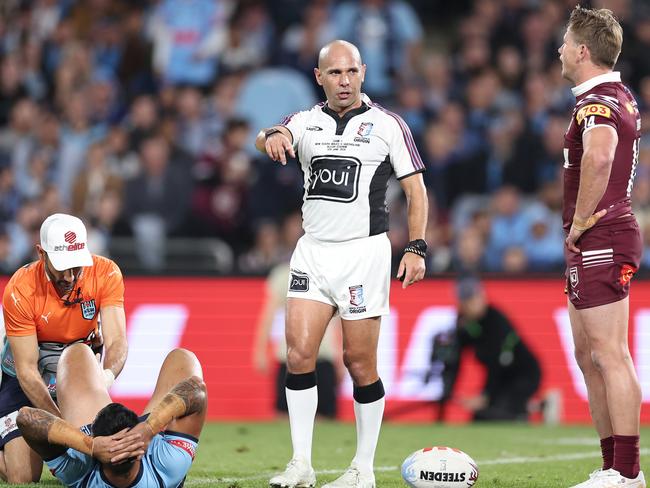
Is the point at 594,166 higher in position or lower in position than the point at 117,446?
higher

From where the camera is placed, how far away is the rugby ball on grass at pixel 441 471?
6855mm

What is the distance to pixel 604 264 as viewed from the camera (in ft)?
23.0

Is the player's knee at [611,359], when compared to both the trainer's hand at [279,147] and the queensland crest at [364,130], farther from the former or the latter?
the trainer's hand at [279,147]

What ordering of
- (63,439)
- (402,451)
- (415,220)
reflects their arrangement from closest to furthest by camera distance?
(63,439) < (415,220) < (402,451)

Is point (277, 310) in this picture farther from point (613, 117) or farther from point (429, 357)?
point (613, 117)

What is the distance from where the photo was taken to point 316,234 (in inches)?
303

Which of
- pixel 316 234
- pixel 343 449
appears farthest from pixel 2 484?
pixel 343 449

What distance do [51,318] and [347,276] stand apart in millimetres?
1841

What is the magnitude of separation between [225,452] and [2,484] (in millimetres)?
2626

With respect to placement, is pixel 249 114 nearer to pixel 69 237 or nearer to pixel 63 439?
pixel 69 237

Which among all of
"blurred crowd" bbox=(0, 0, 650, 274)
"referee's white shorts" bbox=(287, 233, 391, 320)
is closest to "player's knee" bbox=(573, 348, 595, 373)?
"referee's white shorts" bbox=(287, 233, 391, 320)

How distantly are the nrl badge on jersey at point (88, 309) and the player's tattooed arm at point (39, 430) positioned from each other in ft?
4.59

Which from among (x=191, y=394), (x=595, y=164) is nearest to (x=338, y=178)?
(x=595, y=164)

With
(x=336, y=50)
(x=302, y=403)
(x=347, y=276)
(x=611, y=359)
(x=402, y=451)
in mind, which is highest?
(x=336, y=50)
